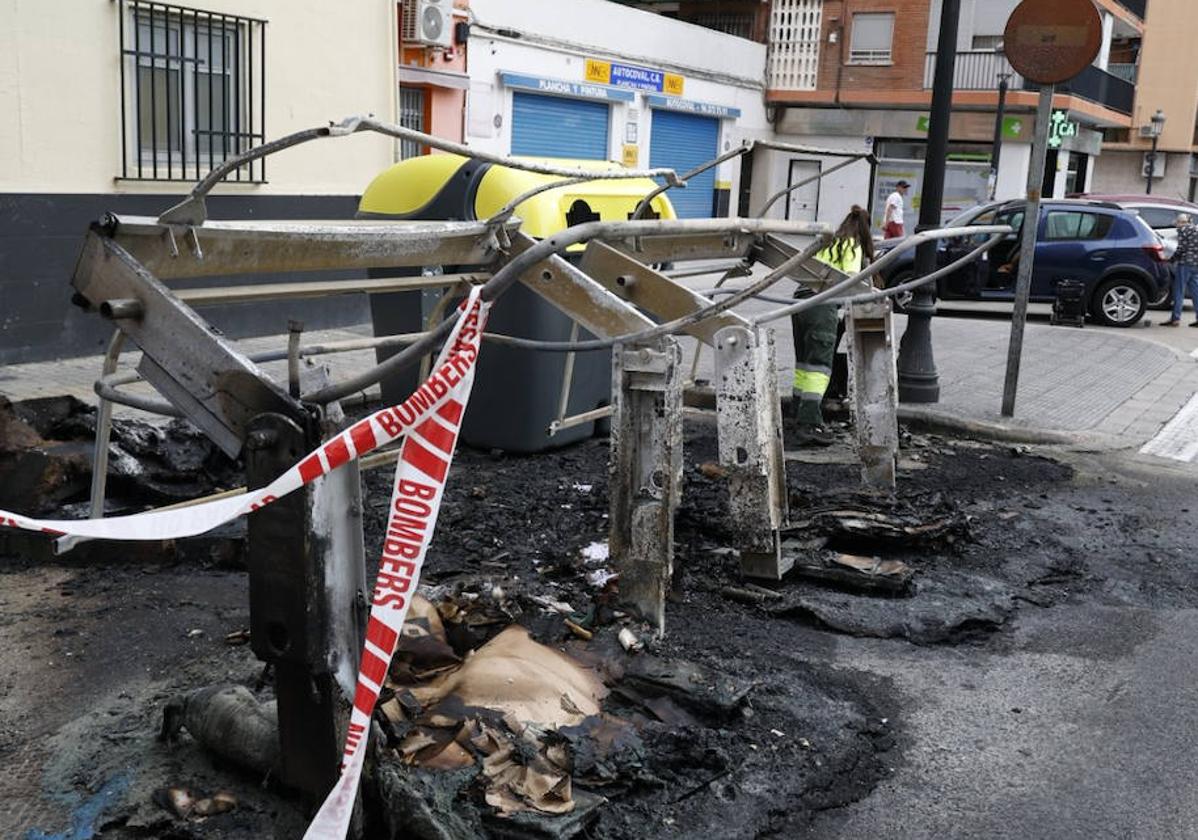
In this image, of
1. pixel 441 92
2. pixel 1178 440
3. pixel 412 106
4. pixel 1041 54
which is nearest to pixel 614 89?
pixel 441 92

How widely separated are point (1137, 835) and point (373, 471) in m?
4.35

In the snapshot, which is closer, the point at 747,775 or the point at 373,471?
the point at 747,775

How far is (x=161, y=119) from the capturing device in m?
10.1

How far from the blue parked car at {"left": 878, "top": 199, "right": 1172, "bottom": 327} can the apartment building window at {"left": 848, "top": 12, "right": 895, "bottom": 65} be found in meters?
14.3

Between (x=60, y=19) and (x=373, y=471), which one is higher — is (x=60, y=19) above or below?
above

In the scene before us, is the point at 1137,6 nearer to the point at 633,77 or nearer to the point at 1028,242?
the point at 633,77

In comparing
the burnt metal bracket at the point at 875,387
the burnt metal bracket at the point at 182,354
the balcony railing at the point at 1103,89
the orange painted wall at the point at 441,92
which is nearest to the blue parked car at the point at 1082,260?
the orange painted wall at the point at 441,92

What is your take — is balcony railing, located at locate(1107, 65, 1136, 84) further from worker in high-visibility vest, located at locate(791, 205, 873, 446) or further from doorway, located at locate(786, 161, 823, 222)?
worker in high-visibility vest, located at locate(791, 205, 873, 446)

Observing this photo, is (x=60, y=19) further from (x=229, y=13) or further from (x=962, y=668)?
(x=962, y=668)

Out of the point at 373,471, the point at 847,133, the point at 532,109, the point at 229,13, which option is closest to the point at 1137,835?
the point at 373,471

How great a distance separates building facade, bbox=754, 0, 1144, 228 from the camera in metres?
30.1

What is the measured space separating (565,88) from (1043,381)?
12.7m

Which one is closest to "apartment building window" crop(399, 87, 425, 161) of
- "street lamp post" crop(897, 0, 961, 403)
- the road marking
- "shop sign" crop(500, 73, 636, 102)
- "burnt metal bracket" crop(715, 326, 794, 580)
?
"shop sign" crop(500, 73, 636, 102)

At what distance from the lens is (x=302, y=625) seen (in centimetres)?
294
